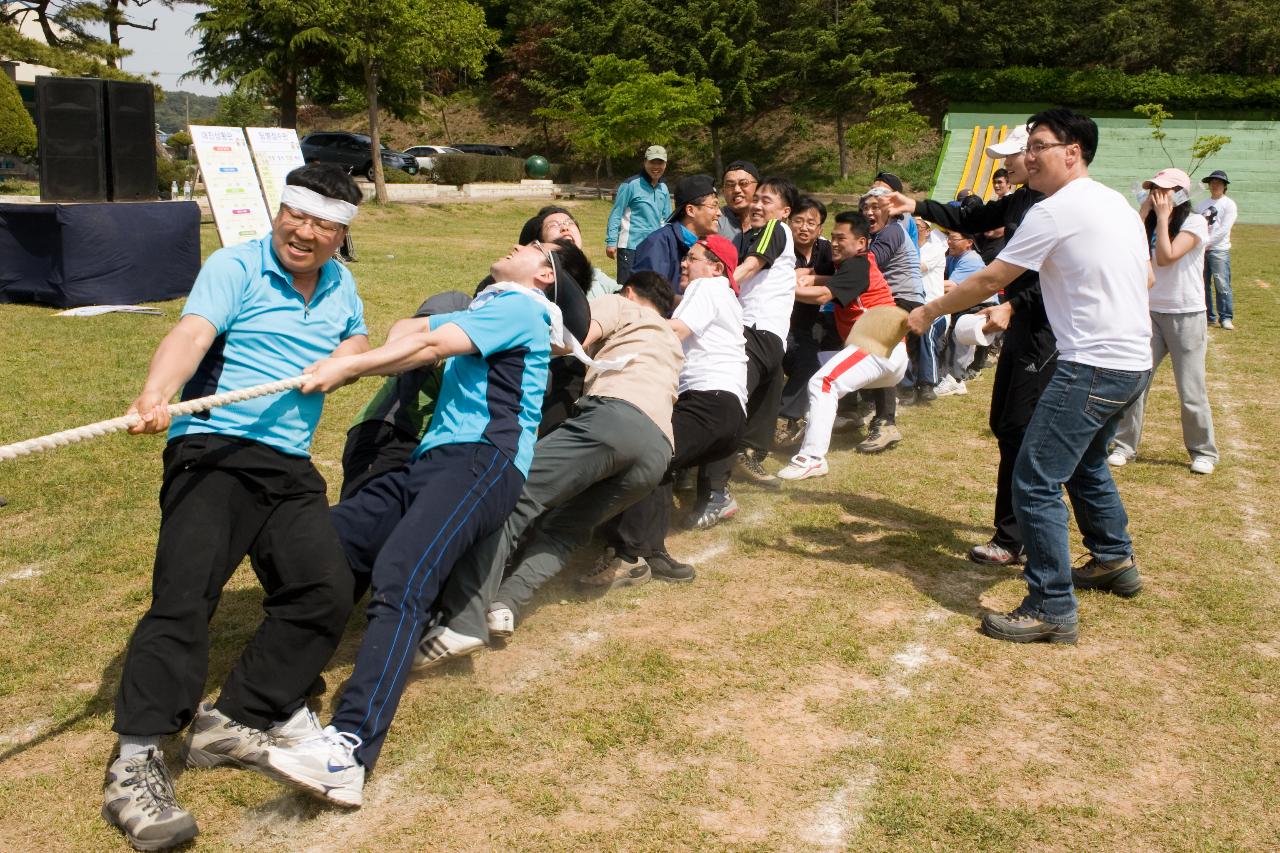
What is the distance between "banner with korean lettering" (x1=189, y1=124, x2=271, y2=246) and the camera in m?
13.5

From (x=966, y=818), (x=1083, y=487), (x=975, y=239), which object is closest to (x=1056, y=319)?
(x=1083, y=487)

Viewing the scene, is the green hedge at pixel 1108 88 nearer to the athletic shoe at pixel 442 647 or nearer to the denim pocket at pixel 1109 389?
the denim pocket at pixel 1109 389

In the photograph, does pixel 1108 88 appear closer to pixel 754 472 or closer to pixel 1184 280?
pixel 1184 280

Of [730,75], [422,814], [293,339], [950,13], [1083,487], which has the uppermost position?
[950,13]

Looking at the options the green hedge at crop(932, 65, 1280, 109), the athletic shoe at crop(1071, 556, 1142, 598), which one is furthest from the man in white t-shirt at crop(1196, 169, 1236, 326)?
the green hedge at crop(932, 65, 1280, 109)

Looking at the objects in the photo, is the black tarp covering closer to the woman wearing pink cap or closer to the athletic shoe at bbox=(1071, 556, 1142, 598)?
the woman wearing pink cap

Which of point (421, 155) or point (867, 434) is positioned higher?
point (421, 155)

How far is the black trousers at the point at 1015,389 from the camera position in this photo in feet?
16.3

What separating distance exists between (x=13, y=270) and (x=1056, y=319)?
10.7 meters

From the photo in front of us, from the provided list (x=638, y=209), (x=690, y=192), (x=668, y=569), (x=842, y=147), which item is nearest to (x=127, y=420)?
(x=668, y=569)

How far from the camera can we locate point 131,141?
40.3 feet

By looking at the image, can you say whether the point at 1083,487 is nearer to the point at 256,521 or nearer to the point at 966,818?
the point at 966,818

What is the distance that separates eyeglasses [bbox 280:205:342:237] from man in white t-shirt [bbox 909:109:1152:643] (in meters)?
2.49

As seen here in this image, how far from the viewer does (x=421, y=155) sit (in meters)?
36.3
